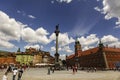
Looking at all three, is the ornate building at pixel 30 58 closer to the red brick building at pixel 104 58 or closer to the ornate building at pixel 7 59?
the ornate building at pixel 7 59

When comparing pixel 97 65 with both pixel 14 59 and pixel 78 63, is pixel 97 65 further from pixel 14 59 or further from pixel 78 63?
pixel 14 59

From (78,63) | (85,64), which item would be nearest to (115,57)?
(85,64)

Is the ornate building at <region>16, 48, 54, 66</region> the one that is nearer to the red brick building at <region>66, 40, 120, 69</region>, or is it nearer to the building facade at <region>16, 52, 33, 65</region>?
the building facade at <region>16, 52, 33, 65</region>

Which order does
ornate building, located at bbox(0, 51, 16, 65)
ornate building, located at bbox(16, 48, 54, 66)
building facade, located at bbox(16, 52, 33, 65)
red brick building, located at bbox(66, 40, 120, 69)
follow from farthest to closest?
ornate building, located at bbox(16, 48, 54, 66)
building facade, located at bbox(16, 52, 33, 65)
ornate building, located at bbox(0, 51, 16, 65)
red brick building, located at bbox(66, 40, 120, 69)

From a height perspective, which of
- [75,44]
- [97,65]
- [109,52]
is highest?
[75,44]

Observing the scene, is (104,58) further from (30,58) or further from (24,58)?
(24,58)

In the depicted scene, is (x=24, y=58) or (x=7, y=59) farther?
(x=24, y=58)

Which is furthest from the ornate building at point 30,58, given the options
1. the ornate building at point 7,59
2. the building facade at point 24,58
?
the ornate building at point 7,59

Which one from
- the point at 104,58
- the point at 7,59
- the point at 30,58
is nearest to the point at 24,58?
the point at 30,58

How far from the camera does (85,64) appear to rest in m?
106

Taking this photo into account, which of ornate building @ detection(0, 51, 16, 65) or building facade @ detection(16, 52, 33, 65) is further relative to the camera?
building facade @ detection(16, 52, 33, 65)

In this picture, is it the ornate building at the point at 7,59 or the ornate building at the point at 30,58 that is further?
the ornate building at the point at 30,58

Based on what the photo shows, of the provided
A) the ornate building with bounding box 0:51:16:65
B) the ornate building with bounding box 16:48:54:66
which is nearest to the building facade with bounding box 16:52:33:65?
the ornate building with bounding box 16:48:54:66

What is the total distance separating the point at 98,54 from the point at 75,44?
124 ft
